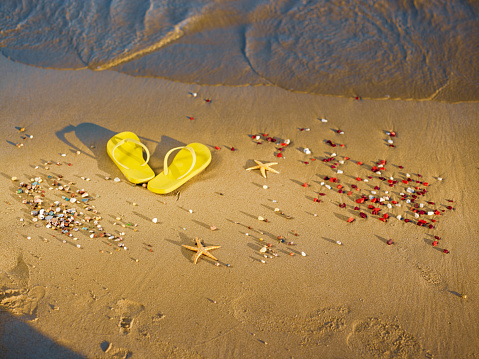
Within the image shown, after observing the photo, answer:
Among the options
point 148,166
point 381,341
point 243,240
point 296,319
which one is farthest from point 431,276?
point 148,166

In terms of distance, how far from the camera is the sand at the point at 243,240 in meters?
4.78

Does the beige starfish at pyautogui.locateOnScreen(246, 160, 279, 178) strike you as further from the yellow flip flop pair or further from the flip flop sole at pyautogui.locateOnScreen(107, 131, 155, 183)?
the flip flop sole at pyautogui.locateOnScreen(107, 131, 155, 183)

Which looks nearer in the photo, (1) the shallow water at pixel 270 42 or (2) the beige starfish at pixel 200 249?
(2) the beige starfish at pixel 200 249

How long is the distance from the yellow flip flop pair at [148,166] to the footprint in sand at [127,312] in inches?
87.7

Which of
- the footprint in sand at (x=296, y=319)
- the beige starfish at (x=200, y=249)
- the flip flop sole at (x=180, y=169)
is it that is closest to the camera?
the footprint in sand at (x=296, y=319)

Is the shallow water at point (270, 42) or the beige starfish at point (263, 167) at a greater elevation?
the shallow water at point (270, 42)

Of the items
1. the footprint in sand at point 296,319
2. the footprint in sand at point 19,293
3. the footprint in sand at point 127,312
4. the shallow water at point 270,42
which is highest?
the shallow water at point 270,42

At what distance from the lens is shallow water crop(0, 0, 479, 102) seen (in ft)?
32.1

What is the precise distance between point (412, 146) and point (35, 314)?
8053 millimetres

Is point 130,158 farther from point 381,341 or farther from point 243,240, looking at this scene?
point 381,341

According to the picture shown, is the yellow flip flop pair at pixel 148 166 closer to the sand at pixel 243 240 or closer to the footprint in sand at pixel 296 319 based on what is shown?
the sand at pixel 243 240

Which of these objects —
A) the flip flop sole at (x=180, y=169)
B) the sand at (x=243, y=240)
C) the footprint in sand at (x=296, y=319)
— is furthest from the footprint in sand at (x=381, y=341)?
the flip flop sole at (x=180, y=169)

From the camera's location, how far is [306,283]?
17.7 ft

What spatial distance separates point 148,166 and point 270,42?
6355mm
